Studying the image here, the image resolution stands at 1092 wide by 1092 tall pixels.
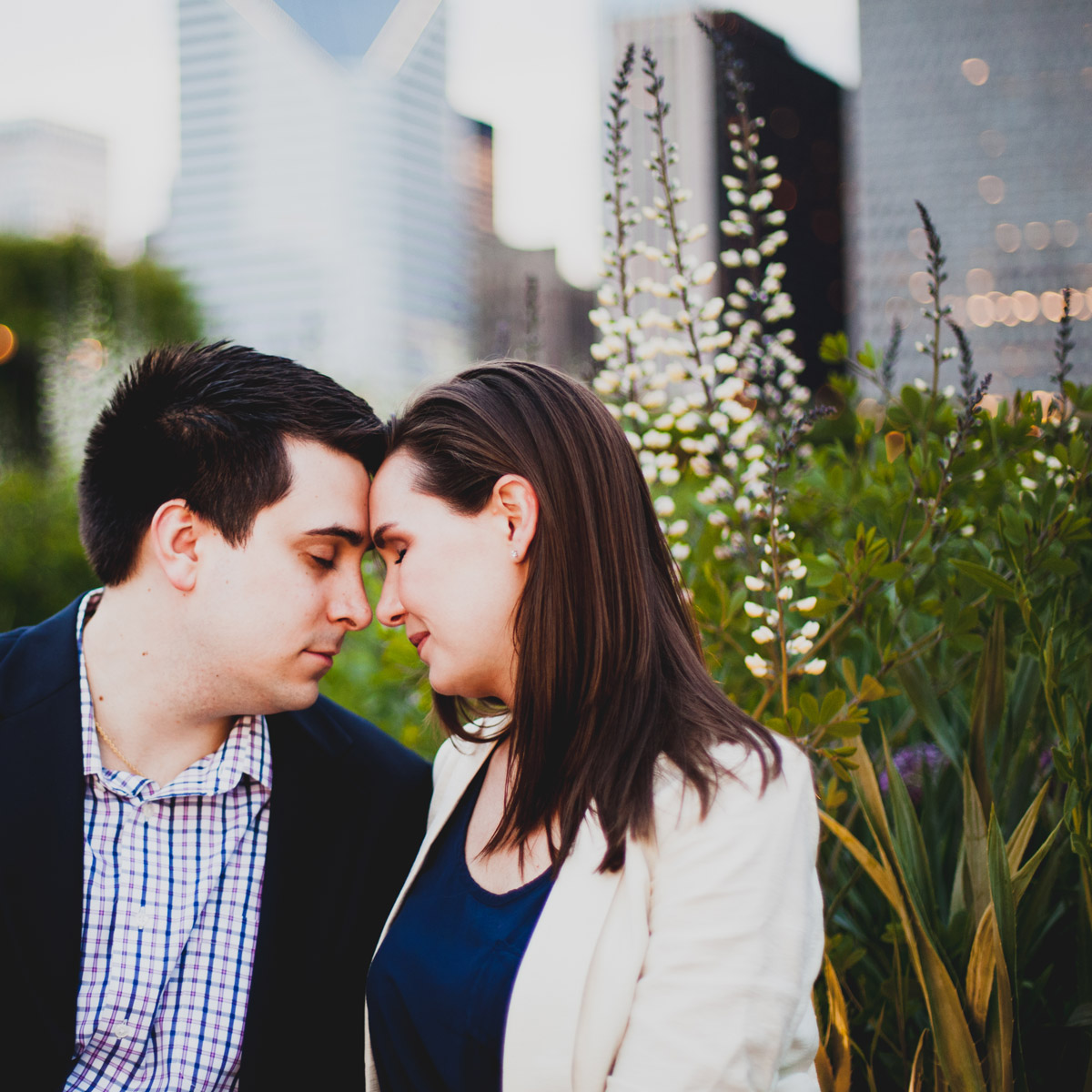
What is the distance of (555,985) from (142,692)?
1083 mm

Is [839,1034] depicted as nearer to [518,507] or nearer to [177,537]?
[518,507]

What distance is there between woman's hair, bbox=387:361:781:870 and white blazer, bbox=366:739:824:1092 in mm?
96

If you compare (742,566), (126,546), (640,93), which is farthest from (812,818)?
(640,93)

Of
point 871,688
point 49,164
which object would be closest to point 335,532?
point 871,688

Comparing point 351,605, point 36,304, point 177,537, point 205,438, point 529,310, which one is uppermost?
point 36,304

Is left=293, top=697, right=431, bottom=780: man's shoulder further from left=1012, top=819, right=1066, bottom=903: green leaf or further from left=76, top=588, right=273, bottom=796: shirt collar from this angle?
Result: left=1012, top=819, right=1066, bottom=903: green leaf

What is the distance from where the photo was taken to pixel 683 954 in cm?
128

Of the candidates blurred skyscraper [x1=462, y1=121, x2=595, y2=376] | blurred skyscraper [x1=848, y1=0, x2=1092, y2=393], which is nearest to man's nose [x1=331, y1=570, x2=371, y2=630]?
blurred skyscraper [x1=462, y1=121, x2=595, y2=376]

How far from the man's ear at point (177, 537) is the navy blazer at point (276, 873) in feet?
0.91

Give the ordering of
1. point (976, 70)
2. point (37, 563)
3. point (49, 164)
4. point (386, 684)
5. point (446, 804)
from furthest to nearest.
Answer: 1. point (49, 164)
2. point (976, 70)
3. point (37, 563)
4. point (386, 684)
5. point (446, 804)

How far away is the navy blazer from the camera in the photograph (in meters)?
1.67

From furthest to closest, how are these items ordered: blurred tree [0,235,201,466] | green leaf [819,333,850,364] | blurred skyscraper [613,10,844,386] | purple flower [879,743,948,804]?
blurred tree [0,235,201,466] → blurred skyscraper [613,10,844,386] → green leaf [819,333,850,364] → purple flower [879,743,948,804]

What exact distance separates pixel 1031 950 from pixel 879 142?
33.3ft

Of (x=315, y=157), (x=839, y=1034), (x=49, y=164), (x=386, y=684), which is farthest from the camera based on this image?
(x=315, y=157)
